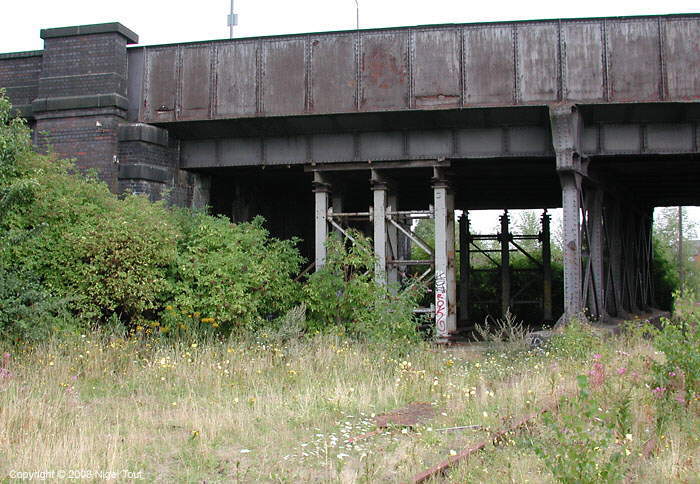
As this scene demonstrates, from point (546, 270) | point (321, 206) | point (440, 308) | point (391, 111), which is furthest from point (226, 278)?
point (546, 270)

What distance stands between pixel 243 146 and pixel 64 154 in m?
4.32

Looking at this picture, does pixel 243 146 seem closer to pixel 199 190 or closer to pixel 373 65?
pixel 199 190

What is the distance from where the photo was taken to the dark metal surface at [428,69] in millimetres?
15703

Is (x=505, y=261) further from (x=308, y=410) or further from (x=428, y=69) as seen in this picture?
(x=308, y=410)

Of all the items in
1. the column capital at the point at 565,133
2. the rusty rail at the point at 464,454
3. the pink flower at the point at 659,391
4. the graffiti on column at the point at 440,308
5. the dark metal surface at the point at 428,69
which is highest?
the dark metal surface at the point at 428,69

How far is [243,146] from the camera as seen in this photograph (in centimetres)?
1814

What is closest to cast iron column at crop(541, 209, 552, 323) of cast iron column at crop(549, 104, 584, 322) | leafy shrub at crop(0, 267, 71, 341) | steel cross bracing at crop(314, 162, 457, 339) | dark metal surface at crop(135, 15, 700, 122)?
steel cross bracing at crop(314, 162, 457, 339)

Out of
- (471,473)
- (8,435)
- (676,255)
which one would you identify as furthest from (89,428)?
(676,255)

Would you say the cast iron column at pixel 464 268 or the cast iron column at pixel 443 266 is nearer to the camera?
the cast iron column at pixel 443 266

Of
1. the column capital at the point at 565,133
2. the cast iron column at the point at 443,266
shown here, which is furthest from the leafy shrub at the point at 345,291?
the column capital at the point at 565,133

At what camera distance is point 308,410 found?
27.2 feet

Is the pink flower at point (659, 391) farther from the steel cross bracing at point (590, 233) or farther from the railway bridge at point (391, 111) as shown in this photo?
the railway bridge at point (391, 111)


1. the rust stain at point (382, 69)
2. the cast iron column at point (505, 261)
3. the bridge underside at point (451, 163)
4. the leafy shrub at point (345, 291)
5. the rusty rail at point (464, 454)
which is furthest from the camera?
the cast iron column at point (505, 261)

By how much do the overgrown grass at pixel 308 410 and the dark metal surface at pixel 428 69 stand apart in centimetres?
619
